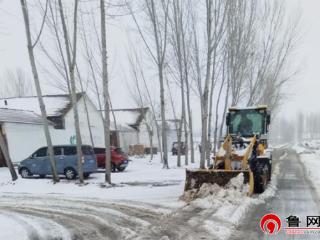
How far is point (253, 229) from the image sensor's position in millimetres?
8508

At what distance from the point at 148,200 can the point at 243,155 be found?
3.54m

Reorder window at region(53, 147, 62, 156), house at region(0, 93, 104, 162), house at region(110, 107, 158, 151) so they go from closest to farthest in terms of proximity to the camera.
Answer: window at region(53, 147, 62, 156), house at region(0, 93, 104, 162), house at region(110, 107, 158, 151)

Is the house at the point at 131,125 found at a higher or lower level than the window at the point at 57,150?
lower

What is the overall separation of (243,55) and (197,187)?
1601cm

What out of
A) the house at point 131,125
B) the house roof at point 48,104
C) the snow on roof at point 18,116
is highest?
the house roof at point 48,104

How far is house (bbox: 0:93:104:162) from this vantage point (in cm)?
2861

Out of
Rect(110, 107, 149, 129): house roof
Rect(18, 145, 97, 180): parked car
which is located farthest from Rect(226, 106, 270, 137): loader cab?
Rect(110, 107, 149, 129): house roof

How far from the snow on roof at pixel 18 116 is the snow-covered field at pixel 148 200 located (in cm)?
1041

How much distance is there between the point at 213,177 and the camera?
12.4m

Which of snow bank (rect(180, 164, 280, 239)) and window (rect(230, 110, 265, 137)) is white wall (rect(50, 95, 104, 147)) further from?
snow bank (rect(180, 164, 280, 239))

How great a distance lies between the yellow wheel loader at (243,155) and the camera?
12430 millimetres

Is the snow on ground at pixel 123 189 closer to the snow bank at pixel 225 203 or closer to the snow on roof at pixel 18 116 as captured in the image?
the snow bank at pixel 225 203

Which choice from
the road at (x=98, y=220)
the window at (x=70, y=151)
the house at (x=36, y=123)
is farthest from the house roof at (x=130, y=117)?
the road at (x=98, y=220)

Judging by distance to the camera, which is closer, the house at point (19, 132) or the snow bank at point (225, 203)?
the snow bank at point (225, 203)
